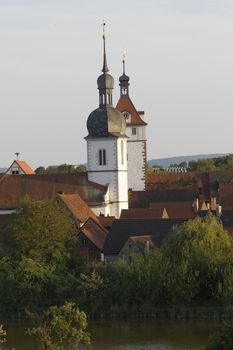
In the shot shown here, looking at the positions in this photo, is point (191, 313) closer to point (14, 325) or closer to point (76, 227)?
point (14, 325)

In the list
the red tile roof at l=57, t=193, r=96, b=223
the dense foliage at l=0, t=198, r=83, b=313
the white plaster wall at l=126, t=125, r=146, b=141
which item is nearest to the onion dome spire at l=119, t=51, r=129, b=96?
the white plaster wall at l=126, t=125, r=146, b=141

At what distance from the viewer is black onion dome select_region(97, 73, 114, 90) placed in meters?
66.0

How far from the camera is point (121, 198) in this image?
65812 millimetres

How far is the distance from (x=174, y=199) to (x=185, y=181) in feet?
45.9

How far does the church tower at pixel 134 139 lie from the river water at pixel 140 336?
29.7 metres

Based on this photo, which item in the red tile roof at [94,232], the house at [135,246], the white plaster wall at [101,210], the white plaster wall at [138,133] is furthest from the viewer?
the white plaster wall at [138,133]

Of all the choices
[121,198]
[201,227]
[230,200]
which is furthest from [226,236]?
[230,200]

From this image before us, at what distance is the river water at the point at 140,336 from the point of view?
3966 cm

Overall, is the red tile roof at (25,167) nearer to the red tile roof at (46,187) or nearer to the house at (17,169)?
the house at (17,169)

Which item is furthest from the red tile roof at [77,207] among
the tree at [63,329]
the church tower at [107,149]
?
the tree at [63,329]

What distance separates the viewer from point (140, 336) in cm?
4147

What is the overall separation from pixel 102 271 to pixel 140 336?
7.23m

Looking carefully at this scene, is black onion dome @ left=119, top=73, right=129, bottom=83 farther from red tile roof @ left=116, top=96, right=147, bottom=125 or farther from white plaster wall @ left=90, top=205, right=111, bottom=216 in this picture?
white plaster wall @ left=90, top=205, right=111, bottom=216

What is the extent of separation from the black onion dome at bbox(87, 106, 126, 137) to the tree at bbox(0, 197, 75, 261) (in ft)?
41.7
